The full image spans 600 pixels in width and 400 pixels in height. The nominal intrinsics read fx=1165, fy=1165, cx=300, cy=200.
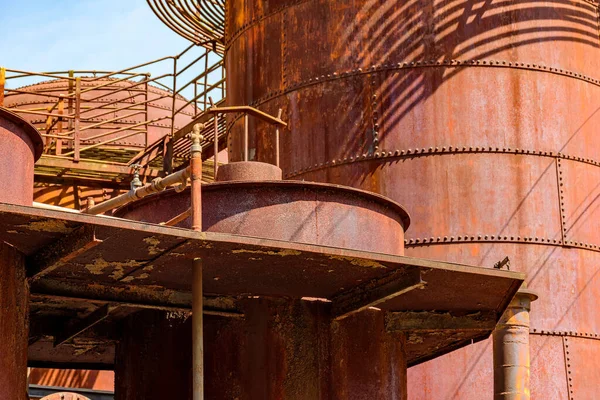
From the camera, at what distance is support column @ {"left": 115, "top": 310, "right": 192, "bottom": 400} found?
490 inches

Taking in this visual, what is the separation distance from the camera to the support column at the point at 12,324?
10.3 m

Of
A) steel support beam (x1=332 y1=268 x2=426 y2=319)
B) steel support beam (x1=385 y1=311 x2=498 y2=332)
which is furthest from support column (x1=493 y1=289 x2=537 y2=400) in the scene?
steel support beam (x1=332 y1=268 x2=426 y2=319)

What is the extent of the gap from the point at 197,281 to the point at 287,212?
1414mm

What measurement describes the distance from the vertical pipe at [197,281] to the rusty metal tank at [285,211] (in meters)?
0.91

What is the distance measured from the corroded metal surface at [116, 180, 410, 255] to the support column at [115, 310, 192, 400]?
4.05 ft

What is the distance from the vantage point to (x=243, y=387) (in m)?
12.3

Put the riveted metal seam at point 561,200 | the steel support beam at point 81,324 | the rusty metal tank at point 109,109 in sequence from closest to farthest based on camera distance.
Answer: the steel support beam at point 81,324 < the riveted metal seam at point 561,200 < the rusty metal tank at point 109,109

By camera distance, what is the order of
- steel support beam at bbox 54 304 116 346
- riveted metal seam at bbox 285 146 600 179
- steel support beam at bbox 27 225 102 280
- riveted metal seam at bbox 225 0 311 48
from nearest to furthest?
1. steel support beam at bbox 27 225 102 280
2. steel support beam at bbox 54 304 116 346
3. riveted metal seam at bbox 285 146 600 179
4. riveted metal seam at bbox 225 0 311 48

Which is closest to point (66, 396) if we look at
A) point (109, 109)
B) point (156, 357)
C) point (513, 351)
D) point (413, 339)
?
point (156, 357)

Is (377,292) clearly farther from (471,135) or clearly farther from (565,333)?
(471,135)

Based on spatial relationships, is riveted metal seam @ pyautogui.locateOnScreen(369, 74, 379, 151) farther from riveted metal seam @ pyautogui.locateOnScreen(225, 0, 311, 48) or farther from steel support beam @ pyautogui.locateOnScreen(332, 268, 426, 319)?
steel support beam @ pyautogui.locateOnScreen(332, 268, 426, 319)

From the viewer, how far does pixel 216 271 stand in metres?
11.5

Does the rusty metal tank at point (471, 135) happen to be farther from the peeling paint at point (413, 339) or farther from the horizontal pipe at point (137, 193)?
the horizontal pipe at point (137, 193)

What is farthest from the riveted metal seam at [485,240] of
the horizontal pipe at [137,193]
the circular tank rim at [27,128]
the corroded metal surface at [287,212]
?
the circular tank rim at [27,128]
